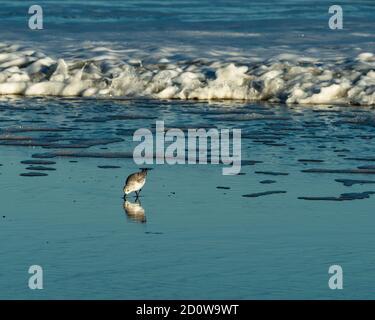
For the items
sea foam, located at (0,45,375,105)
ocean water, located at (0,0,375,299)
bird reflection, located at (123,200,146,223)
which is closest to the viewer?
ocean water, located at (0,0,375,299)

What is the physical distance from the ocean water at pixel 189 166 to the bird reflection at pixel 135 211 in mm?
34

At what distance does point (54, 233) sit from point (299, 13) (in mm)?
20798

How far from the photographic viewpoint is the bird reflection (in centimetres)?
1031

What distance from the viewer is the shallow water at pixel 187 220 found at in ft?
27.4

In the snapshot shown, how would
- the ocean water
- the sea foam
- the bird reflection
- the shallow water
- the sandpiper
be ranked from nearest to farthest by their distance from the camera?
the shallow water < the ocean water < the bird reflection < the sandpiper < the sea foam

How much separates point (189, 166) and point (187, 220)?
2.48 meters

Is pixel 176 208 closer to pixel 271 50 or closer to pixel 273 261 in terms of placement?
pixel 273 261

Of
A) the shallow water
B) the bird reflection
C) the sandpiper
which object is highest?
the sandpiper

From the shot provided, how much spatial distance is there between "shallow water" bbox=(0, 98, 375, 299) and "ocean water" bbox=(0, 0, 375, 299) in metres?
0.02

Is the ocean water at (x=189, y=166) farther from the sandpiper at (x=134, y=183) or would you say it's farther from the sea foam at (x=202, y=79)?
the sandpiper at (x=134, y=183)

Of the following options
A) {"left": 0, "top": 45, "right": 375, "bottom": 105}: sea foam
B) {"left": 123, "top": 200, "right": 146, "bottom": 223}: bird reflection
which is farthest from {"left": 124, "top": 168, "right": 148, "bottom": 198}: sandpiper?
{"left": 0, "top": 45, "right": 375, "bottom": 105}: sea foam

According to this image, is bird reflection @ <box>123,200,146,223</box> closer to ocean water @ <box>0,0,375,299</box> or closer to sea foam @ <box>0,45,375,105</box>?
ocean water @ <box>0,0,375,299</box>

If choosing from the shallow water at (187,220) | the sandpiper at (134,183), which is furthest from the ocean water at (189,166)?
the sandpiper at (134,183)
